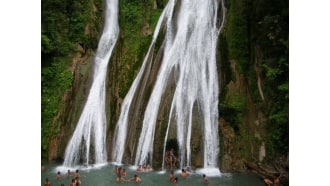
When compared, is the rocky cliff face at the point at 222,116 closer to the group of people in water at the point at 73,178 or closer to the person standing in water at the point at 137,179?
the person standing in water at the point at 137,179

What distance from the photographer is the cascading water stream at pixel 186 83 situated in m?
9.02

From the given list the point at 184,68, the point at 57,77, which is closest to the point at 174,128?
the point at 184,68

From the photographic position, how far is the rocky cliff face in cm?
882

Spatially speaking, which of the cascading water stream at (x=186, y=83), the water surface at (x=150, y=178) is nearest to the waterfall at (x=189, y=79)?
the cascading water stream at (x=186, y=83)

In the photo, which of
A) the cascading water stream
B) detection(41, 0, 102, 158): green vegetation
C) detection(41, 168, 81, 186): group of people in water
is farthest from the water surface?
detection(41, 0, 102, 158): green vegetation

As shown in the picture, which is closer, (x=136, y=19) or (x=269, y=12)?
(x=269, y=12)

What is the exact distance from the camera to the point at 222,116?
368 inches

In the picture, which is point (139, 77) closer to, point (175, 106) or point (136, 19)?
point (175, 106)

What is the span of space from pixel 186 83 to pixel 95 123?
2785mm

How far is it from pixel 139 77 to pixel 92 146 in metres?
2.38

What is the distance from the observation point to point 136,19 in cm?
1216

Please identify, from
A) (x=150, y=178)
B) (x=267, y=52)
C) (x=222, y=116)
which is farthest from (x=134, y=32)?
(x=150, y=178)

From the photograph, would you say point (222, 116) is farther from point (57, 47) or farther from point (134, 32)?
point (57, 47)
